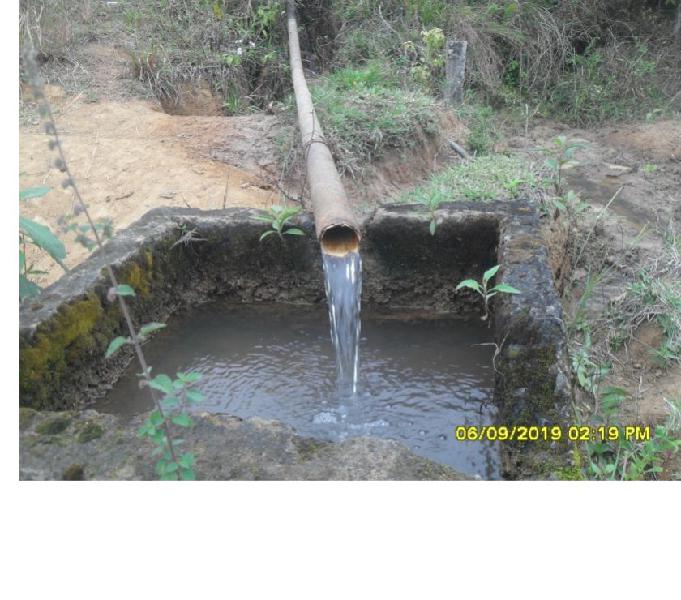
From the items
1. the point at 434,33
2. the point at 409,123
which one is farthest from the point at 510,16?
the point at 409,123

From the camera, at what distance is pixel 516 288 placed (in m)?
2.62

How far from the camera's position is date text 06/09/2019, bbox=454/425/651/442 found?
2.22 m

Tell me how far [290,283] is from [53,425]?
1.69 metres

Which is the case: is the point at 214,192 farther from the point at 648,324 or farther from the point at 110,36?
the point at 110,36

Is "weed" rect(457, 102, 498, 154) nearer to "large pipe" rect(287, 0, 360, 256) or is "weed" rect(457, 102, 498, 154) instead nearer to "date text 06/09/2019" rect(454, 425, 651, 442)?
"large pipe" rect(287, 0, 360, 256)

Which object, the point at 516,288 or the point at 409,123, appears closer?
the point at 516,288

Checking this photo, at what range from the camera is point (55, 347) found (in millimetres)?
2473

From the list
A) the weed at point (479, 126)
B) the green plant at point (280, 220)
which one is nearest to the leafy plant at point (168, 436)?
the green plant at point (280, 220)

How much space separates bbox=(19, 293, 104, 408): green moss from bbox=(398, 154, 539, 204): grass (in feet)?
6.73

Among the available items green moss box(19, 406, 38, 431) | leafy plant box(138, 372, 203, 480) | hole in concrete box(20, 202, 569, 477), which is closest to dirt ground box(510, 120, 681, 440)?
hole in concrete box(20, 202, 569, 477)

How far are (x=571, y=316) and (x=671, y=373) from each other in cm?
53

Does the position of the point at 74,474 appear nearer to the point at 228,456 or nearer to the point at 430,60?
the point at 228,456

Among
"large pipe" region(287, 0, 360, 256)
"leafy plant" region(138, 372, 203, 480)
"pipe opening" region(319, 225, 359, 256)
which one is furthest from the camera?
"pipe opening" region(319, 225, 359, 256)

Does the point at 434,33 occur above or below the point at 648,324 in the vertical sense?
above
